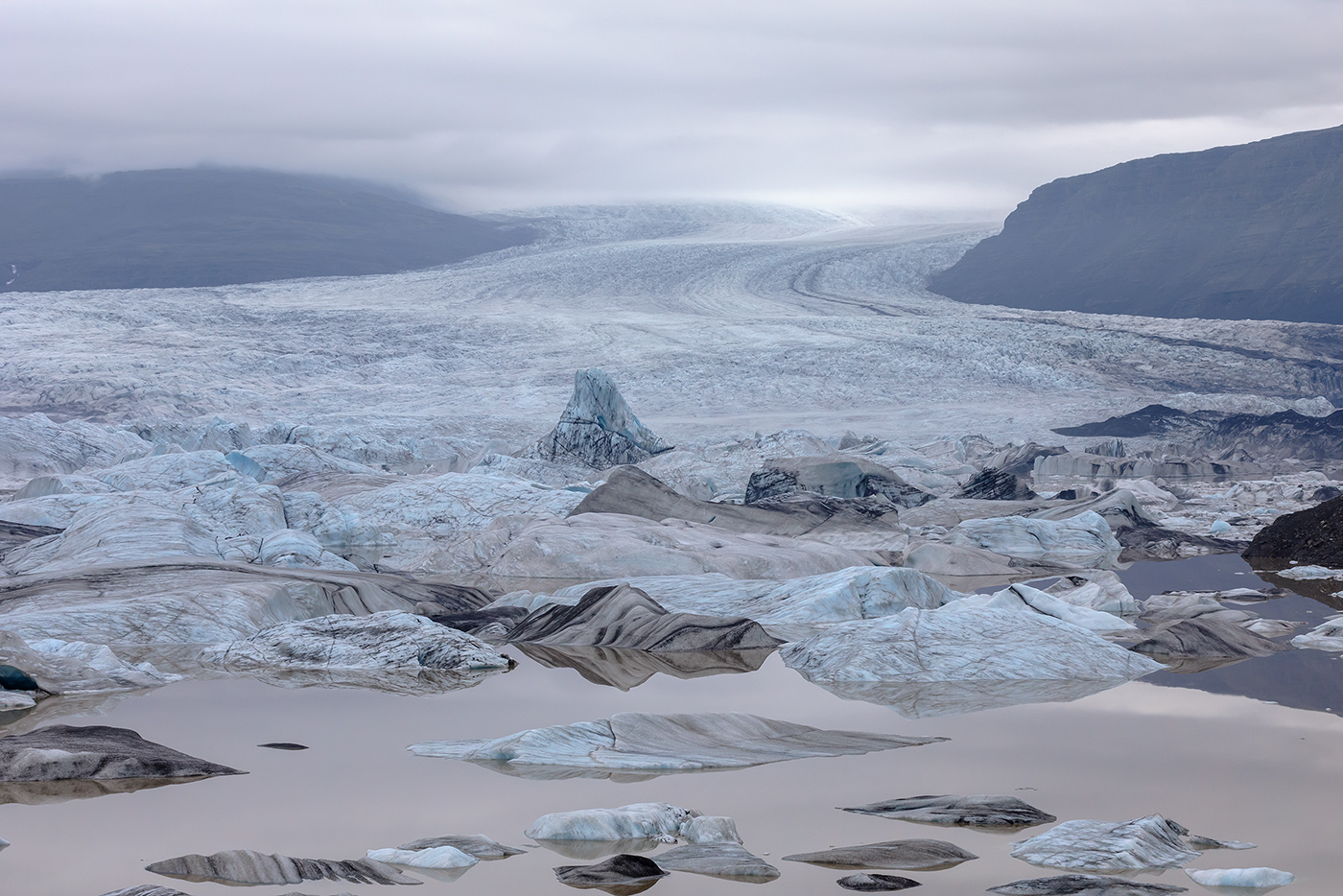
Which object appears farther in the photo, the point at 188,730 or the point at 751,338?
the point at 751,338

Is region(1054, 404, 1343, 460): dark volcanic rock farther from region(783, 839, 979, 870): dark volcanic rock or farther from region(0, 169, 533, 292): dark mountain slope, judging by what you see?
region(0, 169, 533, 292): dark mountain slope

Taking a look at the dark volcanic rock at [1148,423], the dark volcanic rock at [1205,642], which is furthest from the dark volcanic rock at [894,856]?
the dark volcanic rock at [1148,423]

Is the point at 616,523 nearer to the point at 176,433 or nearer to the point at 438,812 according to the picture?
the point at 438,812

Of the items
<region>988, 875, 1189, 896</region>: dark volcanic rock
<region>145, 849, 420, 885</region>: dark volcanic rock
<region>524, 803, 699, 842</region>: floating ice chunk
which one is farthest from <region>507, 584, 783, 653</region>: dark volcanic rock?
<region>988, 875, 1189, 896</region>: dark volcanic rock

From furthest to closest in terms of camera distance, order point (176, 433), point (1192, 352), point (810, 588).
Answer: point (1192, 352), point (176, 433), point (810, 588)

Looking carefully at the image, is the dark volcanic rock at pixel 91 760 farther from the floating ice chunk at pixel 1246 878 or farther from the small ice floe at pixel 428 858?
the floating ice chunk at pixel 1246 878

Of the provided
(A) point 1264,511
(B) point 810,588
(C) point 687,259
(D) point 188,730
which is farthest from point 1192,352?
(D) point 188,730

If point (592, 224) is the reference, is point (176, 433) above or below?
below
